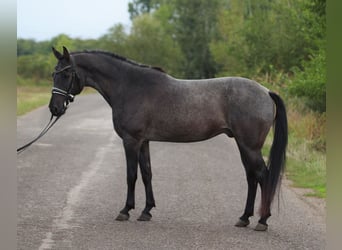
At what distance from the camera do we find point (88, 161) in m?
10.7

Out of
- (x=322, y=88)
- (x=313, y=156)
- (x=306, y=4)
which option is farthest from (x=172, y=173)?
(x=306, y=4)

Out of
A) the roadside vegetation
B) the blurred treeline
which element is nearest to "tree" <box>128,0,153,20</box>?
the blurred treeline

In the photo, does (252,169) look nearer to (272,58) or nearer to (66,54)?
(66,54)

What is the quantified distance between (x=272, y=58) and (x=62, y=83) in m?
14.8

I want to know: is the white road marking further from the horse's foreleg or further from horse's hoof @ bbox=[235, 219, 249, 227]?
horse's hoof @ bbox=[235, 219, 249, 227]

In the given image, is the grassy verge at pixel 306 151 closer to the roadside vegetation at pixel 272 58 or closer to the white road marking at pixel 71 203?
the roadside vegetation at pixel 272 58

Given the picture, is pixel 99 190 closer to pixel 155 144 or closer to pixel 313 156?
pixel 313 156

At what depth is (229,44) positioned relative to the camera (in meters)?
23.6

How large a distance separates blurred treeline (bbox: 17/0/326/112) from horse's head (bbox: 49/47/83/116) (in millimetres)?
1843

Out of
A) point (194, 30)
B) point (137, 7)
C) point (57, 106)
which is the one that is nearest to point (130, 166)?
point (57, 106)

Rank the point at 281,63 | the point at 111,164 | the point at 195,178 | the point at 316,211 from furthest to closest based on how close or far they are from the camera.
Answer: the point at 281,63 < the point at 111,164 < the point at 195,178 < the point at 316,211

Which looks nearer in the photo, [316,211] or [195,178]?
[316,211]

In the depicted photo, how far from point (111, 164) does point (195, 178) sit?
6.99 ft

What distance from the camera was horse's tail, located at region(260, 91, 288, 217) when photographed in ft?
18.2
